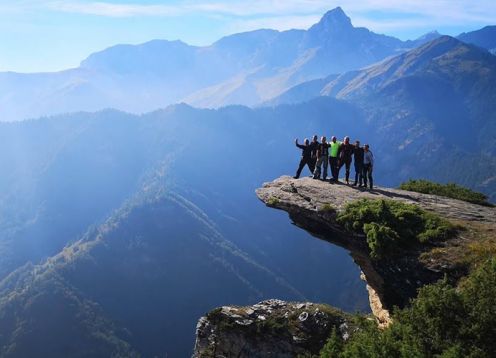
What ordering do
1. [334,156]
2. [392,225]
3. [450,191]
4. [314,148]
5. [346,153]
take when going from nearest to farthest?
[392,225] → [346,153] → [450,191] → [334,156] → [314,148]

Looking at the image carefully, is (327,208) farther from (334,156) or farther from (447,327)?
(447,327)

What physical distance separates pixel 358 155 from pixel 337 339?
55.0ft

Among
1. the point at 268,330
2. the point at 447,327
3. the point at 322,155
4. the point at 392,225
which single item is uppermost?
the point at 322,155

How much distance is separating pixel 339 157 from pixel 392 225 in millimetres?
13191

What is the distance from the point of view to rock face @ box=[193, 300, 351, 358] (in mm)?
27375

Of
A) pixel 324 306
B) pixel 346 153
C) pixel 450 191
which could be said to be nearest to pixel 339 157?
pixel 346 153

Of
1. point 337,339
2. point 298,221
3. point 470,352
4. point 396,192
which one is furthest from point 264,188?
point 470,352

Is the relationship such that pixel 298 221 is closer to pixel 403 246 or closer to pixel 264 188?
pixel 264 188

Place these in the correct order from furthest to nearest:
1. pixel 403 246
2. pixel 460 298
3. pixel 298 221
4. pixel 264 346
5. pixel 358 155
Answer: pixel 358 155 < pixel 298 221 < pixel 264 346 < pixel 403 246 < pixel 460 298

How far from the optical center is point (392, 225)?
2656 centimetres

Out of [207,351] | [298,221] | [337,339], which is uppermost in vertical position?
[298,221]

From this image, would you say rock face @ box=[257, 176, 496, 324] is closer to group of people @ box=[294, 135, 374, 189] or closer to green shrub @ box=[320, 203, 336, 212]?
green shrub @ box=[320, 203, 336, 212]

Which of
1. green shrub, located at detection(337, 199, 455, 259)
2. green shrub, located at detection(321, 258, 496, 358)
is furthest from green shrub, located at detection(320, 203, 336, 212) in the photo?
green shrub, located at detection(321, 258, 496, 358)

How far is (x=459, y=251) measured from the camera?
2402 centimetres
